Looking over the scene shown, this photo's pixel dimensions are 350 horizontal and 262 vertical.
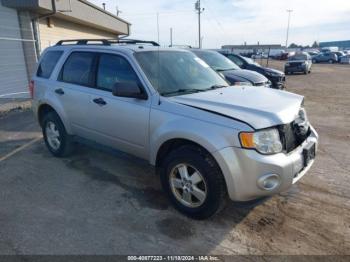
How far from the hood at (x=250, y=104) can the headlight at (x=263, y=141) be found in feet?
0.26

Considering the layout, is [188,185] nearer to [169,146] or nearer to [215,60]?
[169,146]

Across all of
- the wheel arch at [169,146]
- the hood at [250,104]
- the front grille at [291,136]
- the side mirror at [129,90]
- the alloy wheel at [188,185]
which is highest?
the side mirror at [129,90]

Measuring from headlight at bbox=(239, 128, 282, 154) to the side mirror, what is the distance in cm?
137

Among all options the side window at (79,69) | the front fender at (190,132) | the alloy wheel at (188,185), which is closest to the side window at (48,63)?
the side window at (79,69)

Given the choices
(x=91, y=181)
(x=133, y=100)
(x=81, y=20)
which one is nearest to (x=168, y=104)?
(x=133, y=100)

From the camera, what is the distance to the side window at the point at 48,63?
5.21 meters

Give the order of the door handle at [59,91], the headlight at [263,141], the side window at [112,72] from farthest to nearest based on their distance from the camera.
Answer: the door handle at [59,91], the side window at [112,72], the headlight at [263,141]

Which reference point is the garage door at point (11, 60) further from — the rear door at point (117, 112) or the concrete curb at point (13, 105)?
the rear door at point (117, 112)

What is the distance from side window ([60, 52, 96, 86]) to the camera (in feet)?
14.9

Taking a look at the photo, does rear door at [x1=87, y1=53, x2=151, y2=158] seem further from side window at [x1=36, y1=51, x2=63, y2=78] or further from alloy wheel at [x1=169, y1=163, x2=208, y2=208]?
side window at [x1=36, y1=51, x2=63, y2=78]

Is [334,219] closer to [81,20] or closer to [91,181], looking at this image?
[91,181]

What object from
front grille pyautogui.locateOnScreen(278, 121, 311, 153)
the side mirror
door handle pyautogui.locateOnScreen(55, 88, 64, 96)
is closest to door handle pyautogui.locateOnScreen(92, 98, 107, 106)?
the side mirror

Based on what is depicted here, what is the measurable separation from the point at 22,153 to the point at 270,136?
4784mm

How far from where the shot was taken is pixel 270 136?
3.04 metres
